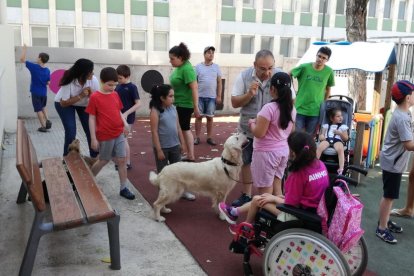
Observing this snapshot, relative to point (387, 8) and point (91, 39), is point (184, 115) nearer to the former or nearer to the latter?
A: point (91, 39)

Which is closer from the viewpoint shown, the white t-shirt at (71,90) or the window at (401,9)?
the white t-shirt at (71,90)

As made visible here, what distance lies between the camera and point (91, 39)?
91.6 ft

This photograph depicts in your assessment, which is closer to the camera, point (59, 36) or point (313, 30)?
point (59, 36)

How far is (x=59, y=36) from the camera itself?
2705 centimetres

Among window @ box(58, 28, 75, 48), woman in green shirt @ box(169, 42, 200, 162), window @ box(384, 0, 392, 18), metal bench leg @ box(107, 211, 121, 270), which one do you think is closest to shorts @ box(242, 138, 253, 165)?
woman in green shirt @ box(169, 42, 200, 162)

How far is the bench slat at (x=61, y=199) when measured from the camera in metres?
3.34

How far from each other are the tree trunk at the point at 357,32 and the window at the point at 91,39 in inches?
822

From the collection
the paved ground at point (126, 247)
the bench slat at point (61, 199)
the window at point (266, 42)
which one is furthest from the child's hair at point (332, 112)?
the window at point (266, 42)

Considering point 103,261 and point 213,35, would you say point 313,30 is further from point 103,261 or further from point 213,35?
point 103,261

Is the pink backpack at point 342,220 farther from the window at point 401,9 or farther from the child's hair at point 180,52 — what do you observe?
the window at point 401,9

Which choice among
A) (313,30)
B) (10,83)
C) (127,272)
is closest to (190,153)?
(127,272)

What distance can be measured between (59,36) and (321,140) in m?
24.5

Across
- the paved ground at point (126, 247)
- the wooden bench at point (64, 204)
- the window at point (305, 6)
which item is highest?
the window at point (305, 6)

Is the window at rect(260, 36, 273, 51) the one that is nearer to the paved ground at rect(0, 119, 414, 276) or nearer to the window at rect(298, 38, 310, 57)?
the window at rect(298, 38, 310, 57)
